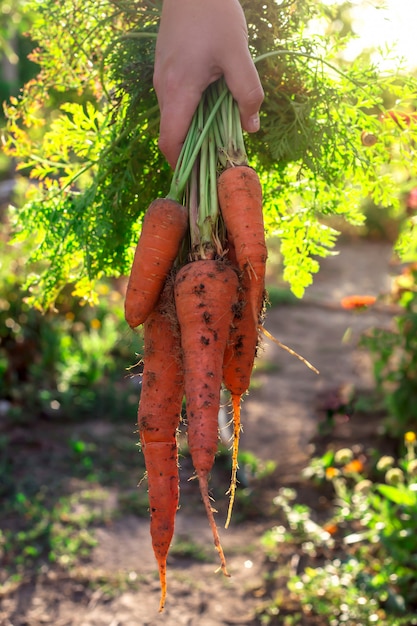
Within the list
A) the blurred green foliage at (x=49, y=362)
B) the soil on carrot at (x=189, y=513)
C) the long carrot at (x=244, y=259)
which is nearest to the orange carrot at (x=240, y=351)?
the long carrot at (x=244, y=259)

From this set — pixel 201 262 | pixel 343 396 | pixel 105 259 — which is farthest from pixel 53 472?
pixel 201 262

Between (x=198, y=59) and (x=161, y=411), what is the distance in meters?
0.78

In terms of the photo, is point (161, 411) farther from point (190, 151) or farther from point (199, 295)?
point (190, 151)

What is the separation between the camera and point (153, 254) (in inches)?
57.2

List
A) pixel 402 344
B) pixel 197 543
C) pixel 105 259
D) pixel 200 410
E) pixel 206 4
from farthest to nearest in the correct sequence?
pixel 402 344, pixel 197 543, pixel 105 259, pixel 200 410, pixel 206 4

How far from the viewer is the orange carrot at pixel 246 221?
53.1 inches

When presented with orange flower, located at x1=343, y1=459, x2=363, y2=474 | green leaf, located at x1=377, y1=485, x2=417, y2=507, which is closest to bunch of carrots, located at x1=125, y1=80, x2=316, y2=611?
green leaf, located at x1=377, y1=485, x2=417, y2=507

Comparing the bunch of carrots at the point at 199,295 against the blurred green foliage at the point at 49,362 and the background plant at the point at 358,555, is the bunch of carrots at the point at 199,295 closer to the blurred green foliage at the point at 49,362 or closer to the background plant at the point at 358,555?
the background plant at the point at 358,555

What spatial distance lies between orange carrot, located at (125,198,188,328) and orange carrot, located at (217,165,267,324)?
0.09m

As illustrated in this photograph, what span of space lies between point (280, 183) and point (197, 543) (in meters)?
2.39

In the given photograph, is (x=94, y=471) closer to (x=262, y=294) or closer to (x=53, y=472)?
(x=53, y=472)

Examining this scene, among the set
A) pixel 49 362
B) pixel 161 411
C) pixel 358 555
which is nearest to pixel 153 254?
pixel 161 411

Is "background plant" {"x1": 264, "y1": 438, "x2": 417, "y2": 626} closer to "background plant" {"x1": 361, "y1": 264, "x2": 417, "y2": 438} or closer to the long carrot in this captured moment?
"background plant" {"x1": 361, "y1": 264, "x2": 417, "y2": 438}

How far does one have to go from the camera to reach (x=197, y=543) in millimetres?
3500
